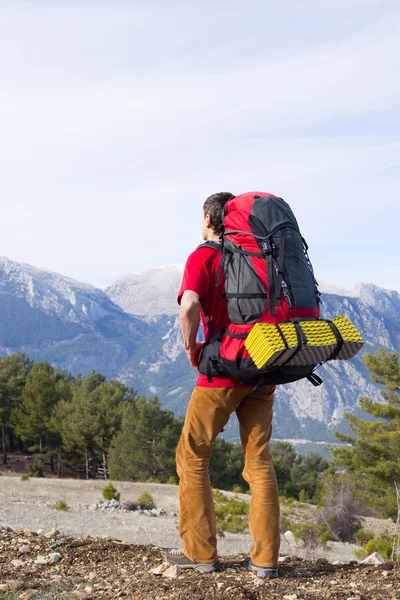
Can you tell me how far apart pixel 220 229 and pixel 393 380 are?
2476 cm

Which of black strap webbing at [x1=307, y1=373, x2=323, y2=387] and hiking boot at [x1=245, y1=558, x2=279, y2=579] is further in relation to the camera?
→ hiking boot at [x1=245, y1=558, x2=279, y2=579]

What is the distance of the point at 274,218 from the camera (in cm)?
402

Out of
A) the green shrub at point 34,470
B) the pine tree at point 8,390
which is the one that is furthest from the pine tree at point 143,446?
the pine tree at point 8,390

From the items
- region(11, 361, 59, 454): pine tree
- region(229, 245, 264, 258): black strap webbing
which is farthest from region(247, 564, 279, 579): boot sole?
region(11, 361, 59, 454): pine tree

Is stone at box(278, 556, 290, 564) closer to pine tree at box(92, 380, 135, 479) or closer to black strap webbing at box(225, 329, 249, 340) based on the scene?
black strap webbing at box(225, 329, 249, 340)

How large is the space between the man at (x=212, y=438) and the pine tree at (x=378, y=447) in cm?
2170

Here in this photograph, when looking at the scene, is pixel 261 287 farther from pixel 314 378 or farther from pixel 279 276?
pixel 314 378

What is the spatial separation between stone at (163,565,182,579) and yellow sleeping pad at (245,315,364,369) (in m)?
1.64

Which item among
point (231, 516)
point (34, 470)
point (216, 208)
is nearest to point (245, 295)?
point (216, 208)

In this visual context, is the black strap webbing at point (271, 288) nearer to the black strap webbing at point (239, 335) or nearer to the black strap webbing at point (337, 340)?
the black strap webbing at point (239, 335)

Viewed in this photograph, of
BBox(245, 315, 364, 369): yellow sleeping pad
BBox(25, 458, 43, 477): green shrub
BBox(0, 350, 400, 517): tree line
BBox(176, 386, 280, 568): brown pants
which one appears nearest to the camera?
BBox(245, 315, 364, 369): yellow sleeping pad

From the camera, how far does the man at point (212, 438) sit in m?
4.15

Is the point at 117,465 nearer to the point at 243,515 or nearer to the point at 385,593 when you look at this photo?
the point at 243,515

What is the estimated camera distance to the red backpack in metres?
3.89
